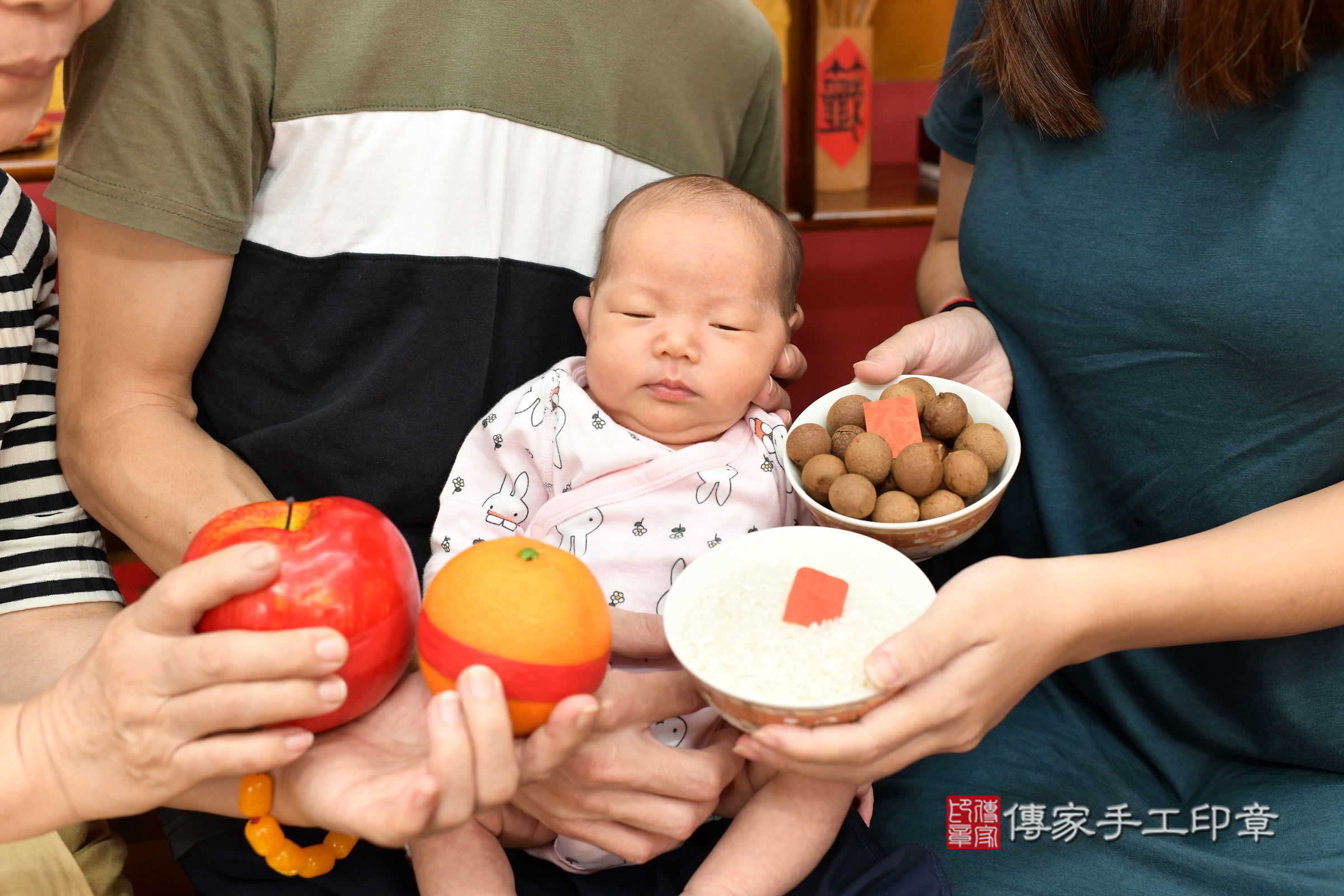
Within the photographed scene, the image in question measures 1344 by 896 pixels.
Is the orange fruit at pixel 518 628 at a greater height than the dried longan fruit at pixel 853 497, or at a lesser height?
greater

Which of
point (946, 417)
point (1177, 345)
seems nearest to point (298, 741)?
point (946, 417)

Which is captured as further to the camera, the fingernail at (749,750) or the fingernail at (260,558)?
the fingernail at (749,750)

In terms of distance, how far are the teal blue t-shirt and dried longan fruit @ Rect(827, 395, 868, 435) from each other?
26 cm

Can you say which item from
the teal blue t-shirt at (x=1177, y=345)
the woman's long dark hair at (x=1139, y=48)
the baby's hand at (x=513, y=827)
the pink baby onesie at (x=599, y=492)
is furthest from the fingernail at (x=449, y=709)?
the woman's long dark hair at (x=1139, y=48)

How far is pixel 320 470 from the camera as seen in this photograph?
4.25 feet

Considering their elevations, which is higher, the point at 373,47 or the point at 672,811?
the point at 373,47

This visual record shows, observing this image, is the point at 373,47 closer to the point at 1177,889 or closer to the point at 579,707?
the point at 579,707

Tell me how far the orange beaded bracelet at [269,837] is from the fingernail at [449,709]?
0.26m

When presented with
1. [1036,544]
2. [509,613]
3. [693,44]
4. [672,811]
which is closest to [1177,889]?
[1036,544]

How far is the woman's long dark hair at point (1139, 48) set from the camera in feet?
3.39

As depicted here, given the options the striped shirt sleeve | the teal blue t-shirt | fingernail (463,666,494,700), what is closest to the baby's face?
the teal blue t-shirt

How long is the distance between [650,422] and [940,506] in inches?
17.0

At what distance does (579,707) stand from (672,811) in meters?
0.26

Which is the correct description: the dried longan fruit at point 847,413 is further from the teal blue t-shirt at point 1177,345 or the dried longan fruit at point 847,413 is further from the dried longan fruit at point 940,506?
the teal blue t-shirt at point 1177,345
